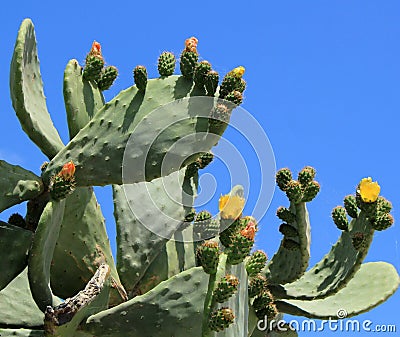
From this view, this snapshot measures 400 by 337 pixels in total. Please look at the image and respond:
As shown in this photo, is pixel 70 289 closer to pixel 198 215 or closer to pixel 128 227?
pixel 128 227

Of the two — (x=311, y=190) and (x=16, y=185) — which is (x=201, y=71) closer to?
(x=311, y=190)

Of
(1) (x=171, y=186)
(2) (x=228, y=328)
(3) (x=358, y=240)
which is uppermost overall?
(1) (x=171, y=186)

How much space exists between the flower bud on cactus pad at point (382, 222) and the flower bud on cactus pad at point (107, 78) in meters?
1.31

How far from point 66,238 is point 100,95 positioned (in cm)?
66

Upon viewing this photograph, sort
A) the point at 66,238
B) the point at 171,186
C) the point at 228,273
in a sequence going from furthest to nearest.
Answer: the point at 171,186
the point at 66,238
the point at 228,273

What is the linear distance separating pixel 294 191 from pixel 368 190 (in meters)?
0.32

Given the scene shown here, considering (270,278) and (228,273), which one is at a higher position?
(270,278)

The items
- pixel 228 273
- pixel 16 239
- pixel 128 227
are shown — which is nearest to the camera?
pixel 228 273

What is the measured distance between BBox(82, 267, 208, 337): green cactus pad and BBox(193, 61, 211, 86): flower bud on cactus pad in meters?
0.76

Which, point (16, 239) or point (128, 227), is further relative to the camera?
point (128, 227)

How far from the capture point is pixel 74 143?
3000 mm

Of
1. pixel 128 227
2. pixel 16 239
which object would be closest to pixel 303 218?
pixel 128 227

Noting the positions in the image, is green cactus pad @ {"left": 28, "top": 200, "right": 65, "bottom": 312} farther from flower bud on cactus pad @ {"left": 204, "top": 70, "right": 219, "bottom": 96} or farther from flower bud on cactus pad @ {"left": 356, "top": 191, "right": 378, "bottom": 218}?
flower bud on cactus pad @ {"left": 356, "top": 191, "right": 378, "bottom": 218}

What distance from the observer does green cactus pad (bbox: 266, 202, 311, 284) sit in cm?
342
